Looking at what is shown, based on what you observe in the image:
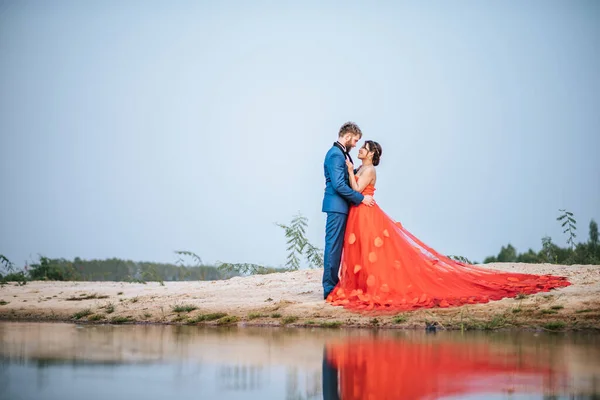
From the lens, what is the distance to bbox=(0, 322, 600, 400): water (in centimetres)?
523

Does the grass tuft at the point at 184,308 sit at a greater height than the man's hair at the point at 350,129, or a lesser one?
lesser

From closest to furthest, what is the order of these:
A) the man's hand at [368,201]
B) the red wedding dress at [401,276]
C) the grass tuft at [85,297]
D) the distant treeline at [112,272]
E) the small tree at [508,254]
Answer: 1. the red wedding dress at [401,276]
2. the man's hand at [368,201]
3. the grass tuft at [85,297]
4. the distant treeline at [112,272]
5. the small tree at [508,254]

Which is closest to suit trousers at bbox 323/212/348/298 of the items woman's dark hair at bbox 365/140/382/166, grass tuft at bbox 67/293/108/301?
woman's dark hair at bbox 365/140/382/166

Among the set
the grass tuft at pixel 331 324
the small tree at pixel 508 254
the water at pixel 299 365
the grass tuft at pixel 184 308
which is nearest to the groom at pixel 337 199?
the grass tuft at pixel 331 324

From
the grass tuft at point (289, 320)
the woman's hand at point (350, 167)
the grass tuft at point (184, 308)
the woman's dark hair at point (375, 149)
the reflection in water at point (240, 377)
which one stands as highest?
the woman's dark hair at point (375, 149)

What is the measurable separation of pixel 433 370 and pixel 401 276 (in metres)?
5.24

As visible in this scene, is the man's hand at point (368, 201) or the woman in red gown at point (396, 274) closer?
the woman in red gown at point (396, 274)

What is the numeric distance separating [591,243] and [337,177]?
1189cm

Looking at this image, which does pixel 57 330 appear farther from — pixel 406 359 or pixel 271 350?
pixel 406 359

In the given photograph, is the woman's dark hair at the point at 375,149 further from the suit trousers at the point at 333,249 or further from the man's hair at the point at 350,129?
the suit trousers at the point at 333,249

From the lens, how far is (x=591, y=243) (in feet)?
67.9

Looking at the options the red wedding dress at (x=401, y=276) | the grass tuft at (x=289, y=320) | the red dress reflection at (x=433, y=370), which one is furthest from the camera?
the red wedding dress at (x=401, y=276)

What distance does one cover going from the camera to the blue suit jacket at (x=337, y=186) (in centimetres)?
1152

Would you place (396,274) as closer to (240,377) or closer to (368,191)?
(368,191)
